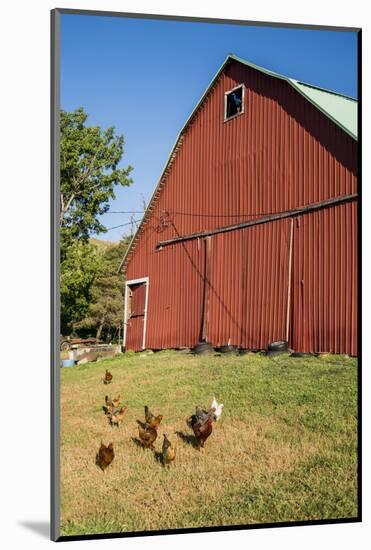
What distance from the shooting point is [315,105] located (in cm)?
705

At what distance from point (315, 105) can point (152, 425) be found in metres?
3.31

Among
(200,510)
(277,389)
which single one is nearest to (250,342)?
(277,389)

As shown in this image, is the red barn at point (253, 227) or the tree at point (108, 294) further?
the red barn at point (253, 227)

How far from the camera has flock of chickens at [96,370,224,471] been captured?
5613 millimetres

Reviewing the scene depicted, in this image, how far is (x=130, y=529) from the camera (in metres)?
5.37

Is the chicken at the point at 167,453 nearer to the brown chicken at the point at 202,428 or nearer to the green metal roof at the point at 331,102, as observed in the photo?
the brown chicken at the point at 202,428

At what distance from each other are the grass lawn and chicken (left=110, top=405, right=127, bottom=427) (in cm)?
4

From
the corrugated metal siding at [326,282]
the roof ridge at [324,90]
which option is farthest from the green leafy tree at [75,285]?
the roof ridge at [324,90]

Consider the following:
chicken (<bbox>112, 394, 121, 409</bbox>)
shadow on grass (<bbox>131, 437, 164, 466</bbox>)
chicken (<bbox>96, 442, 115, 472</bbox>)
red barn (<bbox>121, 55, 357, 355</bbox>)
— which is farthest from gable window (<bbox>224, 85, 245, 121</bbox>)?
chicken (<bbox>96, 442, 115, 472</bbox>)

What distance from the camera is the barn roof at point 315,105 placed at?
623 cm

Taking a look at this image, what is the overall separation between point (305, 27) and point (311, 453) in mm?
3393

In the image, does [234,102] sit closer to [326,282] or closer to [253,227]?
[253,227]

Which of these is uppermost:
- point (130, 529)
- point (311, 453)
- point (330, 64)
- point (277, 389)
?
point (330, 64)

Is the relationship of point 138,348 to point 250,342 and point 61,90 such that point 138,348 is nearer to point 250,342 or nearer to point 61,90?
point 250,342
